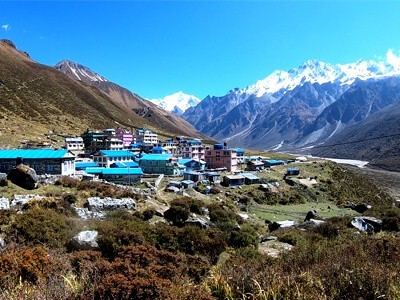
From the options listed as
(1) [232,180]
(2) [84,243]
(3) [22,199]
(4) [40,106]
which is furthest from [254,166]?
(4) [40,106]

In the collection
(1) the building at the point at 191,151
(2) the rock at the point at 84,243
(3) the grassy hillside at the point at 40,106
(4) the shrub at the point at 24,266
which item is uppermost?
(3) the grassy hillside at the point at 40,106

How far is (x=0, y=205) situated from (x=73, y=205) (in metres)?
5.26

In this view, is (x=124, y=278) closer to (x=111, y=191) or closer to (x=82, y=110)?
(x=111, y=191)

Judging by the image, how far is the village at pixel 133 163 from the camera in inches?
1809

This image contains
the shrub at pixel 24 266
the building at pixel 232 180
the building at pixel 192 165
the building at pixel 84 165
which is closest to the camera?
the shrub at pixel 24 266

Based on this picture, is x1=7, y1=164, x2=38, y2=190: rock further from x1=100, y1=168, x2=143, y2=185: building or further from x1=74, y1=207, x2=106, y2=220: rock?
x1=100, y1=168, x2=143, y2=185: building

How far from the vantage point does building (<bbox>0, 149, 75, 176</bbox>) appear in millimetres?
44781

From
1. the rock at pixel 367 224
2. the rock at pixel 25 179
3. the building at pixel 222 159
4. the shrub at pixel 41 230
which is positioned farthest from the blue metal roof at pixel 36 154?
the building at pixel 222 159

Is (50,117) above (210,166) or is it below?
above

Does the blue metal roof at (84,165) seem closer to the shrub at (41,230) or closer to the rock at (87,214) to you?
the rock at (87,214)

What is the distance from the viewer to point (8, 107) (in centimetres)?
9912

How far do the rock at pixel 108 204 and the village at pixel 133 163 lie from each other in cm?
1379

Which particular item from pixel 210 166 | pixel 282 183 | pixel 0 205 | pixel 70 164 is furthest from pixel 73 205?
pixel 210 166

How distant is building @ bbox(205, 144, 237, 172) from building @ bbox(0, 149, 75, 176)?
37840 mm
